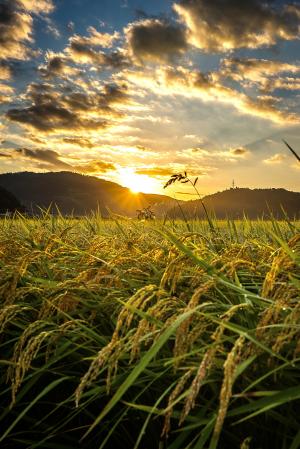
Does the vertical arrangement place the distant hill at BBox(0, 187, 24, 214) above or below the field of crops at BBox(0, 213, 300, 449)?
above

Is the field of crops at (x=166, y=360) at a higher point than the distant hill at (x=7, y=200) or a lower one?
lower

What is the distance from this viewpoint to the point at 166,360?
7.12 feet

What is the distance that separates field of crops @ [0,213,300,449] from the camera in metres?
1.62

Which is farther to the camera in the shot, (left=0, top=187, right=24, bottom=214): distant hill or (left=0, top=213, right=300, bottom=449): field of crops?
(left=0, top=187, right=24, bottom=214): distant hill

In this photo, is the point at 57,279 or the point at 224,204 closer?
the point at 57,279

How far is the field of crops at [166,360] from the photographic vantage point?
162cm

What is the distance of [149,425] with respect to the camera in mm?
2281

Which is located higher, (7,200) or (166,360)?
(7,200)

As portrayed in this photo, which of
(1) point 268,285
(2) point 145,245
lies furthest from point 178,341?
(2) point 145,245

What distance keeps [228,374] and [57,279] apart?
2.27m

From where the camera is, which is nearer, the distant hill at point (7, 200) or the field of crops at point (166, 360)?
the field of crops at point (166, 360)

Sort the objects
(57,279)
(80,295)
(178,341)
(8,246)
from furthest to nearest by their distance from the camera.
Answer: (8,246)
(57,279)
(80,295)
(178,341)

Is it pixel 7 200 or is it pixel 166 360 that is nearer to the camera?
pixel 166 360

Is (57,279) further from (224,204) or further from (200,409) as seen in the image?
(224,204)
